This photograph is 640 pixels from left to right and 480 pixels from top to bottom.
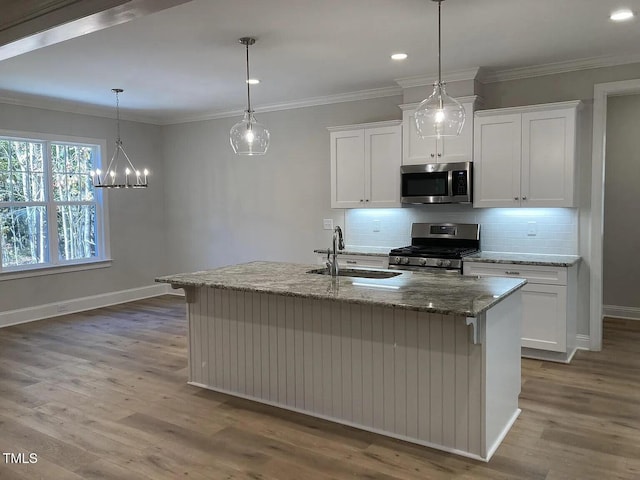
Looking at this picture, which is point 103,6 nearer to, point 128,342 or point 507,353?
point 507,353

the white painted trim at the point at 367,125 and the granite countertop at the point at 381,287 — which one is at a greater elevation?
the white painted trim at the point at 367,125

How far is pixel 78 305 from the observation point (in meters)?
6.68

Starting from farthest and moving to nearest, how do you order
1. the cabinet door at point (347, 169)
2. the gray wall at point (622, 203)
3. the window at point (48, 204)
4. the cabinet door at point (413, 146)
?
the window at point (48, 204), the gray wall at point (622, 203), the cabinet door at point (347, 169), the cabinet door at point (413, 146)

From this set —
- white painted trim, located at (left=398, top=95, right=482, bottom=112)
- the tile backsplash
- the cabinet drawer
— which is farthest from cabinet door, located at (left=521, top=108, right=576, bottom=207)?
the cabinet drawer

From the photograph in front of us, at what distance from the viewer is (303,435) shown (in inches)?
123

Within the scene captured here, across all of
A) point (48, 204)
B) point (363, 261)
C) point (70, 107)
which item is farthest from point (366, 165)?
point (48, 204)

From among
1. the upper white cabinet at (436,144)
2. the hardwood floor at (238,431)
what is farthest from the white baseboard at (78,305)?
the upper white cabinet at (436,144)

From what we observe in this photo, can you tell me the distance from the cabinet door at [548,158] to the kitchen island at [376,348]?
1547 mm

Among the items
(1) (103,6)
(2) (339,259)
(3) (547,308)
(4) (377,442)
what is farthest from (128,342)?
(3) (547,308)

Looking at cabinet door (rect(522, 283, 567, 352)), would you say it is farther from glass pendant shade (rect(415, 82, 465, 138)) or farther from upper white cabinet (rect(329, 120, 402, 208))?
glass pendant shade (rect(415, 82, 465, 138))

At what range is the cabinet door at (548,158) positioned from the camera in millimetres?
4402

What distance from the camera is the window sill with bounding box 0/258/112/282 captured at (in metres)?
5.96

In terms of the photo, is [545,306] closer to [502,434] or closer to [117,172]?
[502,434]

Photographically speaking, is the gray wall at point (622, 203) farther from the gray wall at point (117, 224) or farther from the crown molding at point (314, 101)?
the gray wall at point (117, 224)
